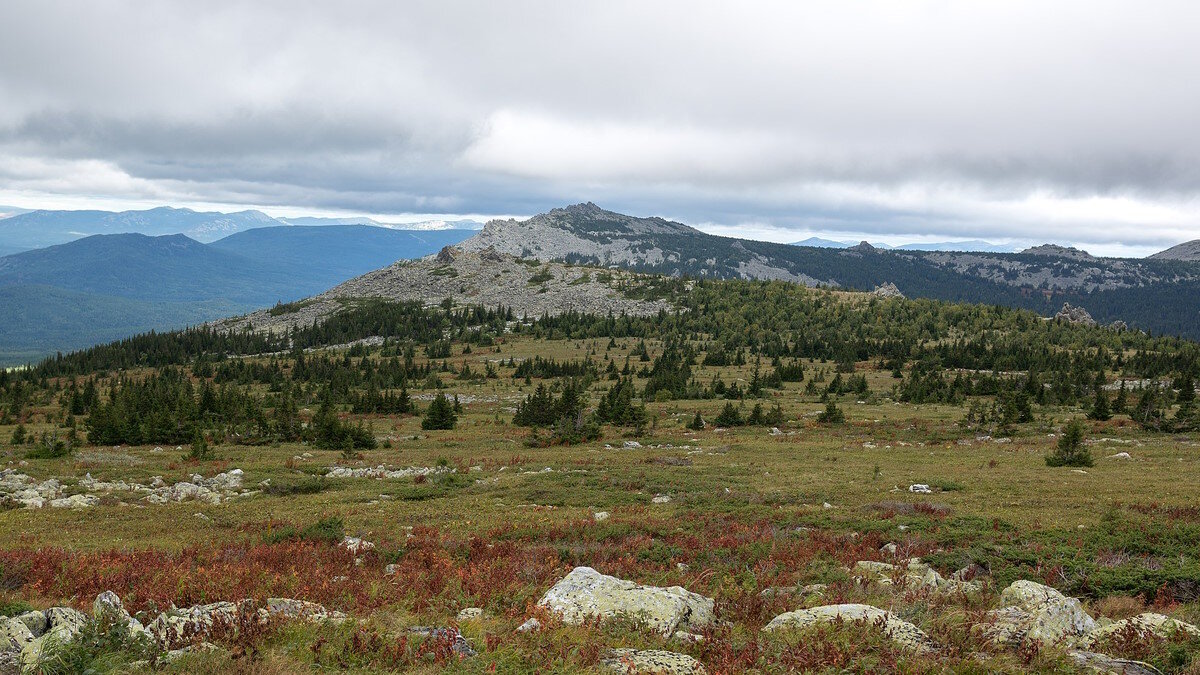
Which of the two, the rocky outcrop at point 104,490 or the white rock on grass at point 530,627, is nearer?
the white rock on grass at point 530,627

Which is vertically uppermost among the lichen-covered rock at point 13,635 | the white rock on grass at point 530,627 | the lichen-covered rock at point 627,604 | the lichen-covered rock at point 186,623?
the lichen-covered rock at point 13,635

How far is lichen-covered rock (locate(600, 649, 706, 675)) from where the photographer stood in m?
9.30

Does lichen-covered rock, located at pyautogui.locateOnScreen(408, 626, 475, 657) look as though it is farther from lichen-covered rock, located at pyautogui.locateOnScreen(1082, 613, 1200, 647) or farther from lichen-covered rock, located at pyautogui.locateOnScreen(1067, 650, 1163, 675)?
lichen-covered rock, located at pyautogui.locateOnScreen(1082, 613, 1200, 647)

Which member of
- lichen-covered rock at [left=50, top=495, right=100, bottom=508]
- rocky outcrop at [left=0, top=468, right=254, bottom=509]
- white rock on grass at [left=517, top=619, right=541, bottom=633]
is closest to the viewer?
white rock on grass at [left=517, top=619, right=541, bottom=633]

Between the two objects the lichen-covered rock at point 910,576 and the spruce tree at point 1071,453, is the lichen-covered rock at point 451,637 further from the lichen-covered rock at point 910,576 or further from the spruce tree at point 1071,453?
the spruce tree at point 1071,453

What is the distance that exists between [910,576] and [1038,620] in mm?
4843

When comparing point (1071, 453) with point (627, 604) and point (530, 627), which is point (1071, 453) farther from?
point (530, 627)

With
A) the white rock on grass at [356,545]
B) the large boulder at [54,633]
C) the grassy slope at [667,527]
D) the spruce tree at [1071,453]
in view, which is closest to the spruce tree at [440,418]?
the grassy slope at [667,527]

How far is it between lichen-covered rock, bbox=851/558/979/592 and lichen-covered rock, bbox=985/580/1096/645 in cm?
205

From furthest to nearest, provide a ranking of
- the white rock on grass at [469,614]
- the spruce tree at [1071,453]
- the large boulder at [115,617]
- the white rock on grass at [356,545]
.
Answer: the spruce tree at [1071,453] < the white rock on grass at [356,545] < the white rock on grass at [469,614] < the large boulder at [115,617]

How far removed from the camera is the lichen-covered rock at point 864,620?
10422 millimetres

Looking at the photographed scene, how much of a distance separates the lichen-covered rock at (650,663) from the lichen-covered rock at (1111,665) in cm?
608

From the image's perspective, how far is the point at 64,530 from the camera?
72.8ft

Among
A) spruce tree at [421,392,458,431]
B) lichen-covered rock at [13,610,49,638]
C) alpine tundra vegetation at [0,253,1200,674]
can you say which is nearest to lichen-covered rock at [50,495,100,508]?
alpine tundra vegetation at [0,253,1200,674]
